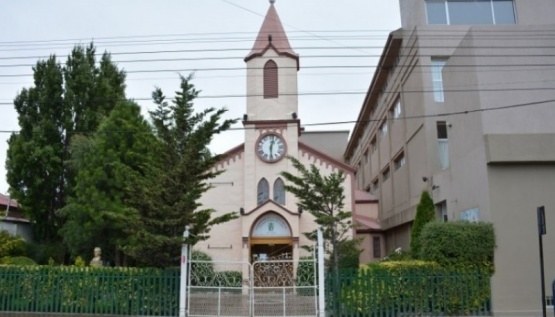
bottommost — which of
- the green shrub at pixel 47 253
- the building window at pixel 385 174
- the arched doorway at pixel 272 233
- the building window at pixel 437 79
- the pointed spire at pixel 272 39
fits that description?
the green shrub at pixel 47 253

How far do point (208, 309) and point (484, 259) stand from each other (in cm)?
826

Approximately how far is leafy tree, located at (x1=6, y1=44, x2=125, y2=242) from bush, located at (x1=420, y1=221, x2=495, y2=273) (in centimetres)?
1871

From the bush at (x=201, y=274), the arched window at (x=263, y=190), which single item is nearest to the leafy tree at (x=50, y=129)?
the arched window at (x=263, y=190)

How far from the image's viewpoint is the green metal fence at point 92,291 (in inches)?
555

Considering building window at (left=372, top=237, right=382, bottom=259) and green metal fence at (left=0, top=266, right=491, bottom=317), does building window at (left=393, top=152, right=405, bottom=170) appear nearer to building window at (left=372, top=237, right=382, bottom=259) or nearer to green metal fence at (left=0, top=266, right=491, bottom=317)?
building window at (left=372, top=237, right=382, bottom=259)

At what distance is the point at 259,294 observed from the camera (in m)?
14.4

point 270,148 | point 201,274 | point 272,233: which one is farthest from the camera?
point 270,148

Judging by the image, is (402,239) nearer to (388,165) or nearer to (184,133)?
(388,165)

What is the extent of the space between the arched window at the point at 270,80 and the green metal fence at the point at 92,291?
14.1 metres

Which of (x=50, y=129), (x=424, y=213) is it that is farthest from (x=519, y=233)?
(x=50, y=129)

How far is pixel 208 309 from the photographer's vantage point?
14023 mm

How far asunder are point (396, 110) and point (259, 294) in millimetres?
21020

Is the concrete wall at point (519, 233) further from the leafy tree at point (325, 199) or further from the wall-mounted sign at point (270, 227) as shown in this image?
the wall-mounted sign at point (270, 227)

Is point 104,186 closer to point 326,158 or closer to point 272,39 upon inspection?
point 326,158
